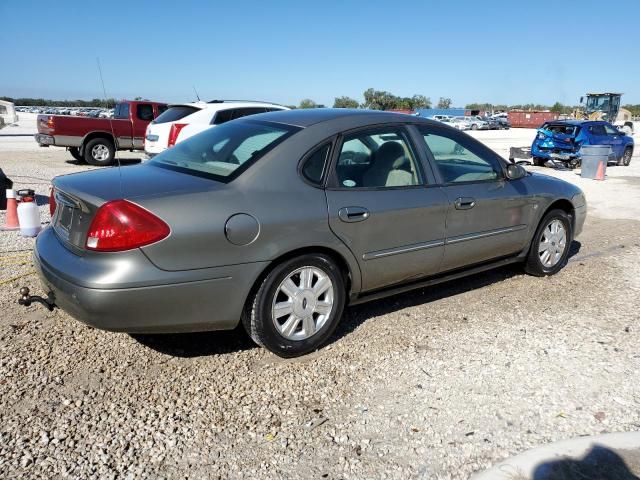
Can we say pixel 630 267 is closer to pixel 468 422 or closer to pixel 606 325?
pixel 606 325

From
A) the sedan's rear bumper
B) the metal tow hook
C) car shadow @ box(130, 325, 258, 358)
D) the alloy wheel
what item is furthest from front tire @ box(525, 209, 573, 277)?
the alloy wheel

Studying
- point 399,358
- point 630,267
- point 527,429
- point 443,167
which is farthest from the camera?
point 630,267

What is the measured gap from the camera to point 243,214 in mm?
3246

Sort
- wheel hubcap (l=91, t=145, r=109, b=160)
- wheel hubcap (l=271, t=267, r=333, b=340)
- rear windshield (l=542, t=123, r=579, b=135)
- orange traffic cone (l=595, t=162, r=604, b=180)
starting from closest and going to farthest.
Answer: wheel hubcap (l=271, t=267, r=333, b=340)
orange traffic cone (l=595, t=162, r=604, b=180)
wheel hubcap (l=91, t=145, r=109, b=160)
rear windshield (l=542, t=123, r=579, b=135)

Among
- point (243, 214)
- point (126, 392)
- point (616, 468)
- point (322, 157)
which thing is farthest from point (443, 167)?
point (126, 392)

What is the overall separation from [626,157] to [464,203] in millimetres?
16937

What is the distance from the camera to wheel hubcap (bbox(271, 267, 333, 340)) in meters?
3.52

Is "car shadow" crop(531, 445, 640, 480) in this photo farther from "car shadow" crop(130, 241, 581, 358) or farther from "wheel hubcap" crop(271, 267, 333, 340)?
"car shadow" crop(130, 241, 581, 358)

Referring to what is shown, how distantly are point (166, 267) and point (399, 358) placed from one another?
63.9 inches

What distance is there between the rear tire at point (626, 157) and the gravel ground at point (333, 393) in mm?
15841

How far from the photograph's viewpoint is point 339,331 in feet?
13.5

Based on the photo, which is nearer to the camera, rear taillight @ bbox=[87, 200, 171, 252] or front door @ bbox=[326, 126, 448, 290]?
rear taillight @ bbox=[87, 200, 171, 252]

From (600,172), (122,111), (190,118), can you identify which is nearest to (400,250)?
(190,118)

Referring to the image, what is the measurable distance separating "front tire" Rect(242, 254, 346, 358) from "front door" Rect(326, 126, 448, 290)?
26 cm
